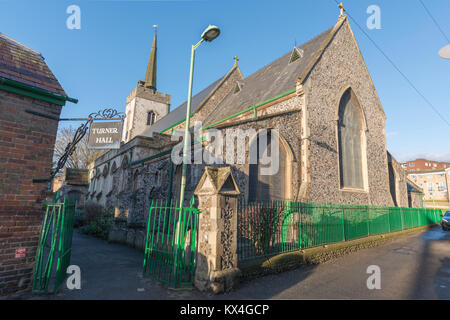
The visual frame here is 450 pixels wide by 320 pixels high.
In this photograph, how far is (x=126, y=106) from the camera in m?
39.4

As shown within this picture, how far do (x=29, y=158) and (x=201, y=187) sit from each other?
3.50 m

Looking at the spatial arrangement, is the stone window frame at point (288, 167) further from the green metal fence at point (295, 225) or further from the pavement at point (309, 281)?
the pavement at point (309, 281)

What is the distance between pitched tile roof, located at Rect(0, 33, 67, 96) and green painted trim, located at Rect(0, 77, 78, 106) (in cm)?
9

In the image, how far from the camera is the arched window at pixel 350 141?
13905mm

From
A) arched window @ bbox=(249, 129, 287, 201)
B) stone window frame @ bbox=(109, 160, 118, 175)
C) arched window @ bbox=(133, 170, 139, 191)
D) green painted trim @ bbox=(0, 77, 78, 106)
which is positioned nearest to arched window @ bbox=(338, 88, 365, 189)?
arched window @ bbox=(249, 129, 287, 201)

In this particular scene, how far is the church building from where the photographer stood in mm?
11016

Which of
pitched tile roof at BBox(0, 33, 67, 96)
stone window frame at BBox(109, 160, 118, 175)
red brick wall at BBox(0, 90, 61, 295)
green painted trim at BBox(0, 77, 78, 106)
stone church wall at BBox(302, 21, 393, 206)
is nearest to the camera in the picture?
red brick wall at BBox(0, 90, 61, 295)

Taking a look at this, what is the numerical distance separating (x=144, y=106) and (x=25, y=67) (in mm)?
32481

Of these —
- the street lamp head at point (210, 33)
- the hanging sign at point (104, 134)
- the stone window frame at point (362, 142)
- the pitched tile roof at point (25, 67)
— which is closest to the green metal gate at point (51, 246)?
the hanging sign at point (104, 134)

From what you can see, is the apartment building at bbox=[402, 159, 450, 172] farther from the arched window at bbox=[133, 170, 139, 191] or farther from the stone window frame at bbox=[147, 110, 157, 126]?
the arched window at bbox=[133, 170, 139, 191]

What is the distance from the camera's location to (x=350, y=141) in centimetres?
1489

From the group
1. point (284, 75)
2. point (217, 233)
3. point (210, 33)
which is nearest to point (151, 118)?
point (284, 75)

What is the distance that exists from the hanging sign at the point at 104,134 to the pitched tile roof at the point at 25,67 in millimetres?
1646

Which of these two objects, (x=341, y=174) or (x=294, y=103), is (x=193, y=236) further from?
(x=341, y=174)
